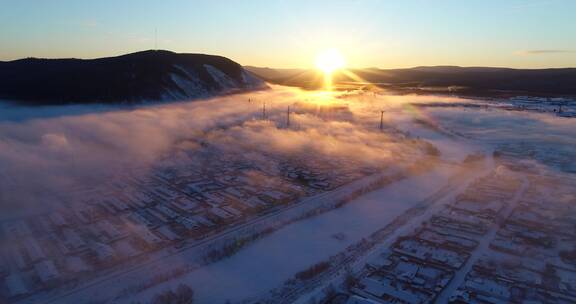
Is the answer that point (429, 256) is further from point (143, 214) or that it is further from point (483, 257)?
point (143, 214)

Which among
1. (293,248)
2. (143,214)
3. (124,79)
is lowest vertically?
(293,248)

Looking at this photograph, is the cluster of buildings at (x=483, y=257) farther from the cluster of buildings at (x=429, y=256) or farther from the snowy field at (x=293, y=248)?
the snowy field at (x=293, y=248)

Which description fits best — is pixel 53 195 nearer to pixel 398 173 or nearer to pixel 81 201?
pixel 81 201

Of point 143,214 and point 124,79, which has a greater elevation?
point 124,79

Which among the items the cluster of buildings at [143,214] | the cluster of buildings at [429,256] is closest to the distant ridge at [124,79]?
the cluster of buildings at [143,214]

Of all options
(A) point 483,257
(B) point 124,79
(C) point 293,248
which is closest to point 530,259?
(A) point 483,257

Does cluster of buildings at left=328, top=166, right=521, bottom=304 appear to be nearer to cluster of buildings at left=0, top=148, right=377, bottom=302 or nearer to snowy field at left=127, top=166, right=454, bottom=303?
snowy field at left=127, top=166, right=454, bottom=303
